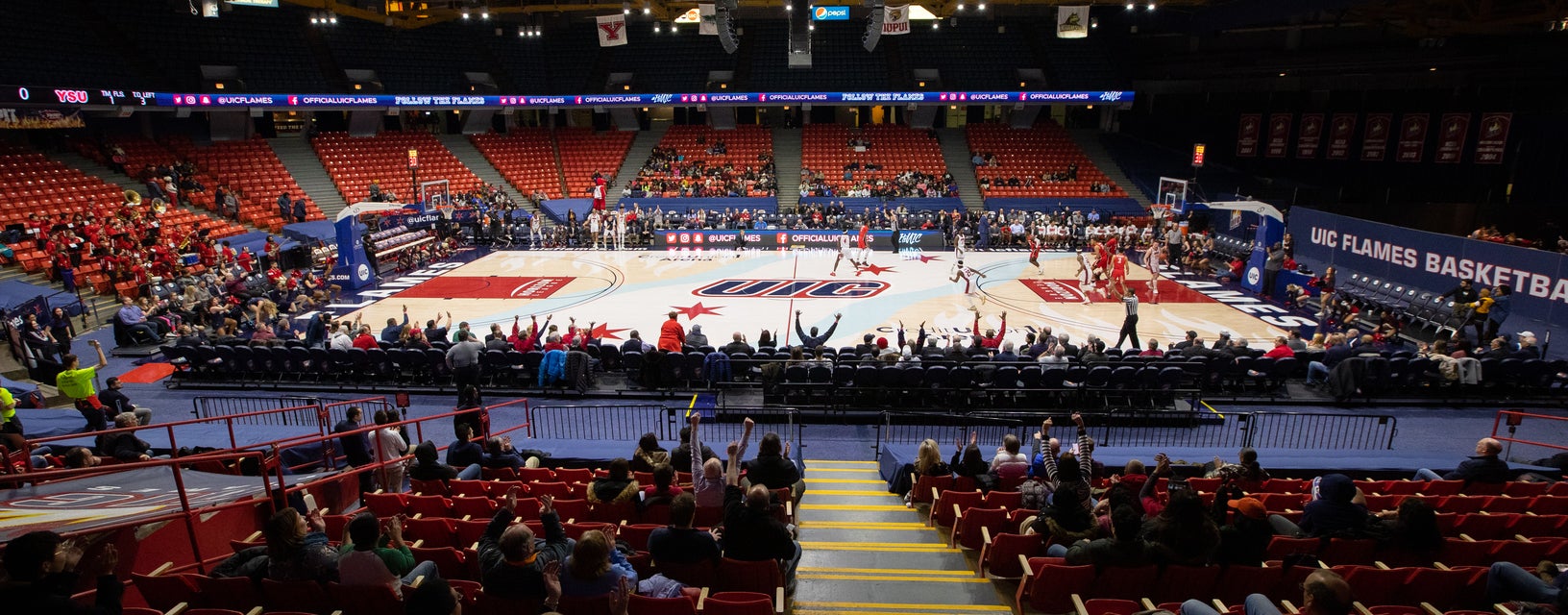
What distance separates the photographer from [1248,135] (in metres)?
37.0

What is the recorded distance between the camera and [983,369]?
13.9m

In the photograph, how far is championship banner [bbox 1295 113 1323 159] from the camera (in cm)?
3341

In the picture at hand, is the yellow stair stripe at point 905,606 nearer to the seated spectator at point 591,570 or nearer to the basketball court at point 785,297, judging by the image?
the seated spectator at point 591,570

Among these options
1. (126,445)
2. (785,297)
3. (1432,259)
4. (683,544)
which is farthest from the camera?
(785,297)

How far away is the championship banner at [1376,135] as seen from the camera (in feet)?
101

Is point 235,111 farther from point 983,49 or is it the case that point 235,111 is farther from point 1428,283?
point 1428,283

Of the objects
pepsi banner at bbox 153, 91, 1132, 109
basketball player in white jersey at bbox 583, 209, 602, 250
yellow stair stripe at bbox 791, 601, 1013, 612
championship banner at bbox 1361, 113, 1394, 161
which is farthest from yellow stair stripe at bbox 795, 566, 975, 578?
pepsi banner at bbox 153, 91, 1132, 109

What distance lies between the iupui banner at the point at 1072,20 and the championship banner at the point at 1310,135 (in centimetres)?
1355

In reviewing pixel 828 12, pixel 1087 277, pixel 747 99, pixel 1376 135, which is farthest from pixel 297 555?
pixel 1376 135

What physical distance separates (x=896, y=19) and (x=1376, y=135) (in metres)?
19.4

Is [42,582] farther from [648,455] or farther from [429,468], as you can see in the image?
[648,455]

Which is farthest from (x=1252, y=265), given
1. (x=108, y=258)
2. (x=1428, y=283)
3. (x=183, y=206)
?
(x=183, y=206)

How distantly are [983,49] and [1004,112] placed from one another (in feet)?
11.9

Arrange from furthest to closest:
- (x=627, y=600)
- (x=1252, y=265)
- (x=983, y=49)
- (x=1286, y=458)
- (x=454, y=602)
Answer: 1. (x=983, y=49)
2. (x=1252, y=265)
3. (x=1286, y=458)
4. (x=627, y=600)
5. (x=454, y=602)
